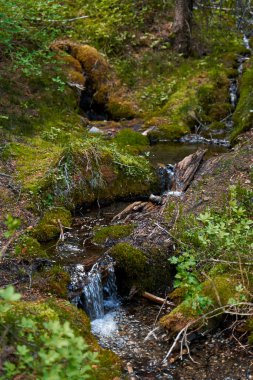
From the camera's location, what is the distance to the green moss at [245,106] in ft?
37.2

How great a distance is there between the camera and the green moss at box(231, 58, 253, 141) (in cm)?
1134

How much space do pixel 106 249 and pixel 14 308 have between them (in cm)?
265

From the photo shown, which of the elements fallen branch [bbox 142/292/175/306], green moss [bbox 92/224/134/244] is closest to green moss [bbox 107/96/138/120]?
green moss [bbox 92/224/134/244]

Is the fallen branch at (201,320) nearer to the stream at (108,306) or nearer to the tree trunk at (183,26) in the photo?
the stream at (108,306)

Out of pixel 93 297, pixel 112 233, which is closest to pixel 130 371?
pixel 93 297

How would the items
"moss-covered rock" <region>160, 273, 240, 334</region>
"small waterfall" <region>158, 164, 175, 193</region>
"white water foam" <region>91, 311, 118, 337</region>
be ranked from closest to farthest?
"moss-covered rock" <region>160, 273, 240, 334</region> → "white water foam" <region>91, 311, 118, 337</region> → "small waterfall" <region>158, 164, 175, 193</region>

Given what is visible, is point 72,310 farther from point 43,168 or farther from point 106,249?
point 43,168

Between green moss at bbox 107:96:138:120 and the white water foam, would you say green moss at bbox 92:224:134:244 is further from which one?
green moss at bbox 107:96:138:120

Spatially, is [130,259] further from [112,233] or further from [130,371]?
[130,371]

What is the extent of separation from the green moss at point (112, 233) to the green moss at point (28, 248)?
97cm

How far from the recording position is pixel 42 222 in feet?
24.7

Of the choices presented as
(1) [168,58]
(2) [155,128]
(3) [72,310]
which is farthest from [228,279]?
(1) [168,58]

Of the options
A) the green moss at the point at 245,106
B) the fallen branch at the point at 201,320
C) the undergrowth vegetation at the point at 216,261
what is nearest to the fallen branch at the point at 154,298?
the undergrowth vegetation at the point at 216,261

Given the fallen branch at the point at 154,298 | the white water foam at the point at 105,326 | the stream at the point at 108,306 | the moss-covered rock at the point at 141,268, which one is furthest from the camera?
the moss-covered rock at the point at 141,268
